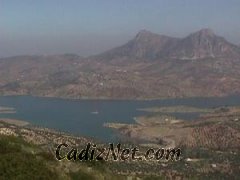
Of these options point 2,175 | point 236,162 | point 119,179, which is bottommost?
point 236,162

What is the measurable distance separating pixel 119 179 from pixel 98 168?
6043 mm

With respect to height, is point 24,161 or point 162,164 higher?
point 24,161

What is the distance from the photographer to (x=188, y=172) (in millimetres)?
175375

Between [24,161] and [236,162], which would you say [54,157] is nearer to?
[24,161]

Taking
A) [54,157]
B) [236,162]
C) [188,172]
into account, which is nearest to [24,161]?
[54,157]

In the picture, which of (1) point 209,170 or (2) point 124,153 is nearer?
(2) point 124,153

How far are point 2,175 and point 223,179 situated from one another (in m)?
115

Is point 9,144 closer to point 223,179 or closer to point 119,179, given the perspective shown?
point 119,179

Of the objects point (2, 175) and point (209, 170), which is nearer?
point (2, 175)

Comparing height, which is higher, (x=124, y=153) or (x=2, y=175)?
(x=2, y=175)

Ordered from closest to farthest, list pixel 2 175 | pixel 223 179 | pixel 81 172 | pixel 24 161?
pixel 2 175 → pixel 24 161 → pixel 81 172 → pixel 223 179

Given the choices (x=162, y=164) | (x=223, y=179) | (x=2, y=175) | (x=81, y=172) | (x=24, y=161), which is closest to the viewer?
(x=2, y=175)

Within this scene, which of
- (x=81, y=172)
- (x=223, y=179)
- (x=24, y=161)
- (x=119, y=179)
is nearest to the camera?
(x=24, y=161)

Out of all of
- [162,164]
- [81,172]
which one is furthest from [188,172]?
[81,172]
